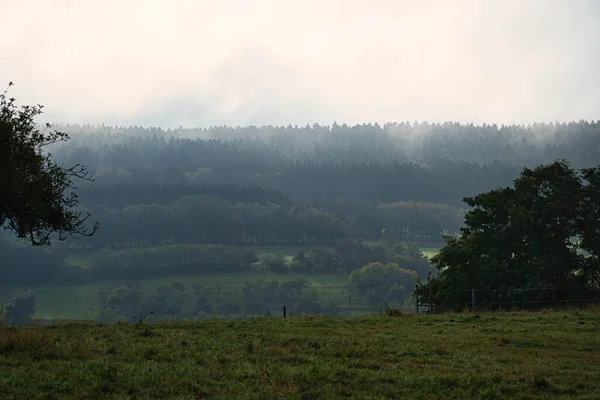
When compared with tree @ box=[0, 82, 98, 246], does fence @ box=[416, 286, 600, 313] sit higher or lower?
lower

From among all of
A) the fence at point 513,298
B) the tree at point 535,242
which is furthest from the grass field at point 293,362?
the tree at point 535,242

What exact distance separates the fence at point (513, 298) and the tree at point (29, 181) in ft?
91.9

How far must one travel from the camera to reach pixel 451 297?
54.8 meters

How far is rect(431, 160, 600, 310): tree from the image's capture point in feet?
180

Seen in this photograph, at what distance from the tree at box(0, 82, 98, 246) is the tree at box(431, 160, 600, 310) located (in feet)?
116

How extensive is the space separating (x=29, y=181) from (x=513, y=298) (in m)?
38.5

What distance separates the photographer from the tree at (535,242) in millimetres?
54938

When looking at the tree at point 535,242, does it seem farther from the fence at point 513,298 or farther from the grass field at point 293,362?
the grass field at point 293,362

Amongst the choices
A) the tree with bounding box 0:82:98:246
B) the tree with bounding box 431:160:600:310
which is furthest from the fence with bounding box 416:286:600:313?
the tree with bounding box 0:82:98:246

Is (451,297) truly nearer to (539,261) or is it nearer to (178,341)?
(539,261)

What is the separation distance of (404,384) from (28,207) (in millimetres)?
17158

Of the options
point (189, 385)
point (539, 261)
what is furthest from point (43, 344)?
point (539, 261)

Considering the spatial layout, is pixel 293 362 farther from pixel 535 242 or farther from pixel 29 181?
pixel 535 242

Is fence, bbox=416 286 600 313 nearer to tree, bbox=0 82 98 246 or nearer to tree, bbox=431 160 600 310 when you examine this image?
tree, bbox=431 160 600 310
